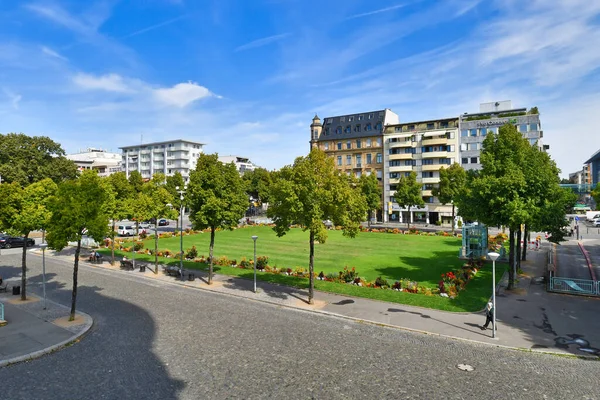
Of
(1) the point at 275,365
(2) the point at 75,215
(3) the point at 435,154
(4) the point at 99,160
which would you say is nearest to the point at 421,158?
(3) the point at 435,154

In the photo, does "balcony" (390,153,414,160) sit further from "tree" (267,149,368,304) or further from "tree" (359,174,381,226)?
"tree" (267,149,368,304)

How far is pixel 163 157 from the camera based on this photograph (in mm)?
133125

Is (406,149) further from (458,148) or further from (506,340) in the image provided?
(506,340)

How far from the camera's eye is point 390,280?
89.0ft

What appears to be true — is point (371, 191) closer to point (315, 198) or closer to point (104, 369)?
point (315, 198)

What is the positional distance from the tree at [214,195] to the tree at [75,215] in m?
7.03

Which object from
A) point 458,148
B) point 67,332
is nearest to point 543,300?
point 67,332

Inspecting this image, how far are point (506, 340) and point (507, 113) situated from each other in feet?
242

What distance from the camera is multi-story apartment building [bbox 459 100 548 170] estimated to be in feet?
241

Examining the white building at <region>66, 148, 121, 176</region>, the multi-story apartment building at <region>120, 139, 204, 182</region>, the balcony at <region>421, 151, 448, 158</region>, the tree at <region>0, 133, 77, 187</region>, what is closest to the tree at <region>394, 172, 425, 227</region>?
the balcony at <region>421, 151, 448, 158</region>

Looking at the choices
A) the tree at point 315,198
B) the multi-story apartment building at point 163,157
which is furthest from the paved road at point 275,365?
the multi-story apartment building at point 163,157

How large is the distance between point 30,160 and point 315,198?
212 ft

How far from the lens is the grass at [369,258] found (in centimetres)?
2304

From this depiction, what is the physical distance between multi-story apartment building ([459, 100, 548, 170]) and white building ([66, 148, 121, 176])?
402 ft
